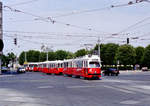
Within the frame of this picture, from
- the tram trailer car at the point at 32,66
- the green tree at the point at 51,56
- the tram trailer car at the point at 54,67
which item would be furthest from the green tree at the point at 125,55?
the green tree at the point at 51,56

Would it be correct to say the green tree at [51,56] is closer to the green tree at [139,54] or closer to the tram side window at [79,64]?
the green tree at [139,54]

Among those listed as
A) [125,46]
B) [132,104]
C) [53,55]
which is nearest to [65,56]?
[53,55]

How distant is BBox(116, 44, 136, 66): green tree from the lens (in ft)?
316

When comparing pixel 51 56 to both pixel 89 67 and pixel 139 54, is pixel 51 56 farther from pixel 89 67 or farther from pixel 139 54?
pixel 89 67

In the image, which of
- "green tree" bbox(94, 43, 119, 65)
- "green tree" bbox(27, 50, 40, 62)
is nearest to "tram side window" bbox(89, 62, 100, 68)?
"green tree" bbox(94, 43, 119, 65)

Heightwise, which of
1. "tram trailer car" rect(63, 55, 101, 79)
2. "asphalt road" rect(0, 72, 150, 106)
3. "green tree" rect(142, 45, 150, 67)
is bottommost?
"asphalt road" rect(0, 72, 150, 106)

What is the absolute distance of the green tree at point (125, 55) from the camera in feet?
316

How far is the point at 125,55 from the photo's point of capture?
9675 cm

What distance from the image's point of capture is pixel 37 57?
143 meters

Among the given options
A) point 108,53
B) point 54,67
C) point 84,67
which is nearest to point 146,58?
point 108,53

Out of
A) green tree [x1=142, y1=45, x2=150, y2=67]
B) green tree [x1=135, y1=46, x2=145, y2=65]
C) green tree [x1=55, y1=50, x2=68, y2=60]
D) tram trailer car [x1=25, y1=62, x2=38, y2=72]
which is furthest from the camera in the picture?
green tree [x1=55, y1=50, x2=68, y2=60]

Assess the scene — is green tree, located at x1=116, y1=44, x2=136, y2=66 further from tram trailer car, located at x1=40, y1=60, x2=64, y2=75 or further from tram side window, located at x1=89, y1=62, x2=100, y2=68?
tram side window, located at x1=89, y1=62, x2=100, y2=68

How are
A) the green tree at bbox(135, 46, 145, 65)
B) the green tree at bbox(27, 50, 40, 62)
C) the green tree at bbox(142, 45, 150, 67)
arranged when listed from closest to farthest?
the green tree at bbox(142, 45, 150, 67) → the green tree at bbox(135, 46, 145, 65) → the green tree at bbox(27, 50, 40, 62)

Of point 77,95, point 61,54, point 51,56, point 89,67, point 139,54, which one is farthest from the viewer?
point 61,54
